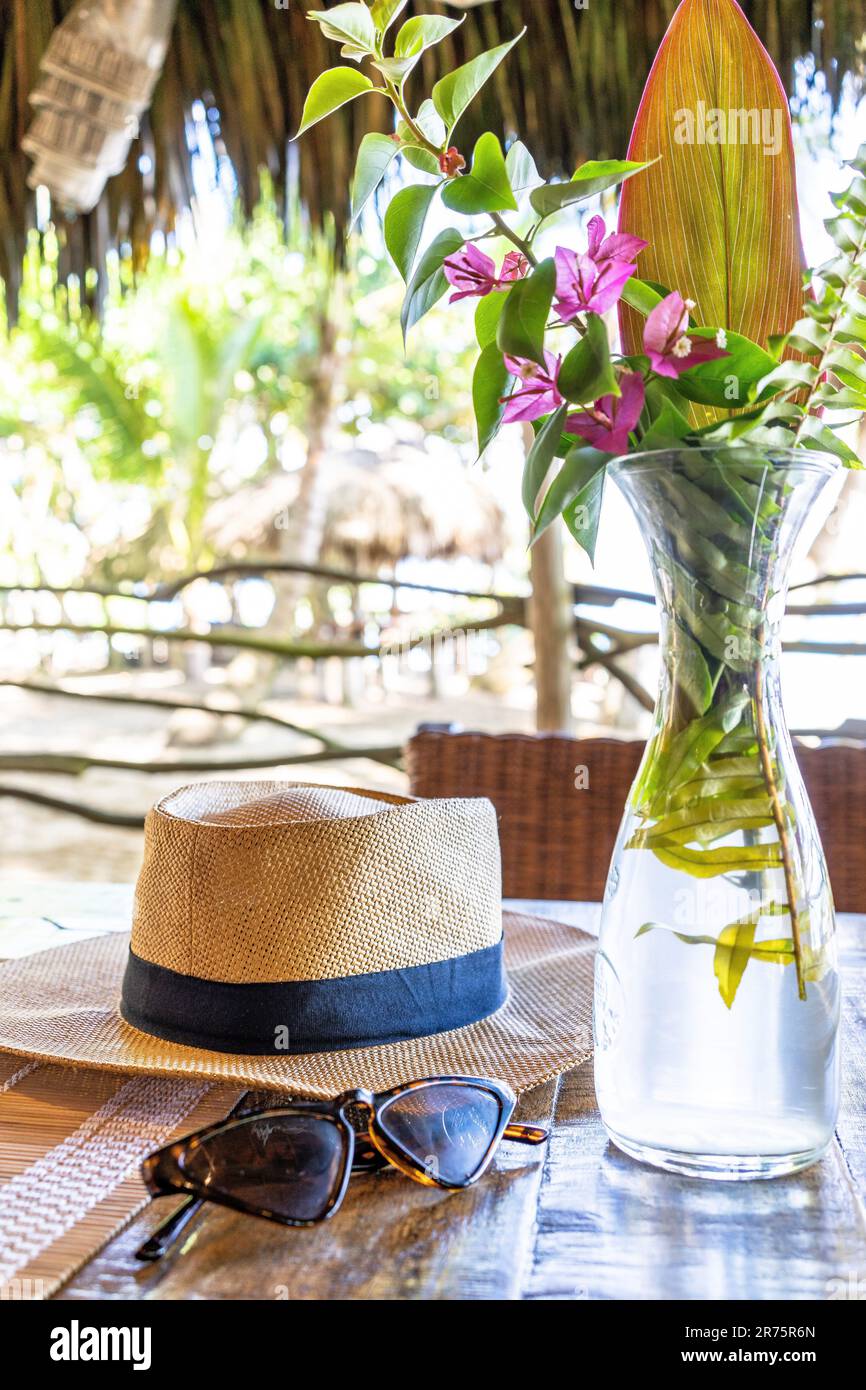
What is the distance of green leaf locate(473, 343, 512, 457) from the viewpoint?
520 millimetres

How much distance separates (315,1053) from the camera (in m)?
0.62

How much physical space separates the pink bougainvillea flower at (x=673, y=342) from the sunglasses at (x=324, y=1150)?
1.14 feet

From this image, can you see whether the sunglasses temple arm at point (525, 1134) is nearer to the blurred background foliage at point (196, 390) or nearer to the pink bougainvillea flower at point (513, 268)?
the pink bougainvillea flower at point (513, 268)

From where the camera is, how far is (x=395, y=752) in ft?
8.96

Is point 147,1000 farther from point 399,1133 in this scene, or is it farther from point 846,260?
point 846,260

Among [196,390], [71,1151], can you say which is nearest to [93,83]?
[71,1151]

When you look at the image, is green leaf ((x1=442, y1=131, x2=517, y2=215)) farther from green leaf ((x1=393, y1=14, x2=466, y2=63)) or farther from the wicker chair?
the wicker chair

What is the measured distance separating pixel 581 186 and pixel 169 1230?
0.47 metres

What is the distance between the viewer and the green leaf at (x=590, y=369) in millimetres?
464

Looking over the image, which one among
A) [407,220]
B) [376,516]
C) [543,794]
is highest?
[376,516]

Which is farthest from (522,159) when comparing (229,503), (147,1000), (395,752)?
(229,503)

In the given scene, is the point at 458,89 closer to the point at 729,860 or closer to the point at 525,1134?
the point at 729,860

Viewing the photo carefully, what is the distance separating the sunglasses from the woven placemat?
0.03 m
